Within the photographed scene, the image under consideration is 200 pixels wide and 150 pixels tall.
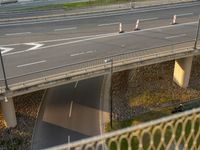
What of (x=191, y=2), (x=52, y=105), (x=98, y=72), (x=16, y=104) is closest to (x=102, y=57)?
(x=98, y=72)

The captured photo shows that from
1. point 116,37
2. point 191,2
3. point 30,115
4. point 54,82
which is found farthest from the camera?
point 191,2

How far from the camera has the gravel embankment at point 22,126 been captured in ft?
71.3

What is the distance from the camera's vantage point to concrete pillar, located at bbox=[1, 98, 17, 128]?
22.0 meters

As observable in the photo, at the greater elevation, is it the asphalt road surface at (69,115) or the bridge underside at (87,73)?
the bridge underside at (87,73)

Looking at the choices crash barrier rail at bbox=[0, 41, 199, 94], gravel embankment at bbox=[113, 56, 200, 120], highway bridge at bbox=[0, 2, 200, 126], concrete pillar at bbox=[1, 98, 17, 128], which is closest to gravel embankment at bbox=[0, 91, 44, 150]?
concrete pillar at bbox=[1, 98, 17, 128]

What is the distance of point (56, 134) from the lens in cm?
2262

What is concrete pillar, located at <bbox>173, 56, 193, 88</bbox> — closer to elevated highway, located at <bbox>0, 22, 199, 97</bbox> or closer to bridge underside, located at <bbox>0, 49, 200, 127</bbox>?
bridge underside, located at <bbox>0, 49, 200, 127</bbox>

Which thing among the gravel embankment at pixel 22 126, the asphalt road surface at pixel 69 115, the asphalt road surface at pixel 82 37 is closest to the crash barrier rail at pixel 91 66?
the asphalt road surface at pixel 82 37

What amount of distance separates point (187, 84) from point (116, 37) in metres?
7.55

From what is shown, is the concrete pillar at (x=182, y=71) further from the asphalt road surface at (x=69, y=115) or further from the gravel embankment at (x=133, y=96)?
the asphalt road surface at (x=69, y=115)

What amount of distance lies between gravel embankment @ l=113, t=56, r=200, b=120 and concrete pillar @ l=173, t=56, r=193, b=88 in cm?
49

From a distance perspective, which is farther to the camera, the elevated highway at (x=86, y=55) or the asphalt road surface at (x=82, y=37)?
the asphalt road surface at (x=82, y=37)

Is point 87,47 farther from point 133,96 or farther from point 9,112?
point 9,112

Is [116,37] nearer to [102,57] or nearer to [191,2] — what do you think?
[102,57]
